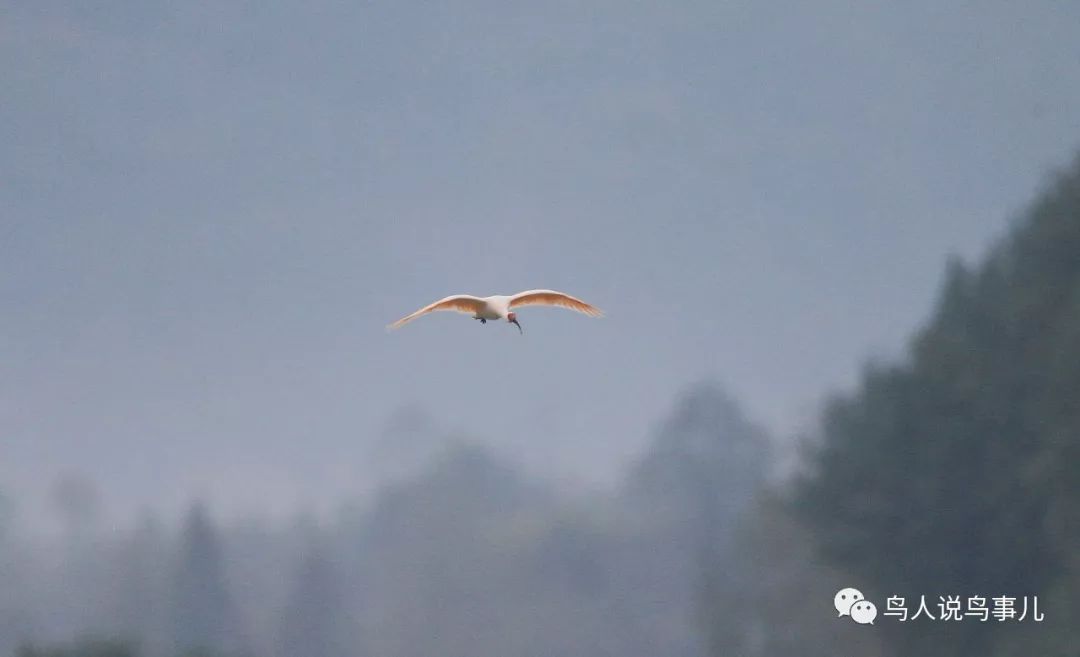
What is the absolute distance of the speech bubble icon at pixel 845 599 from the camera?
41.0 m

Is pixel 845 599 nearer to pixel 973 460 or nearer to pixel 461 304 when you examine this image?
pixel 973 460

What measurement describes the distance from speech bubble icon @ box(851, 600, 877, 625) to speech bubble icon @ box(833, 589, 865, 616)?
0.36ft

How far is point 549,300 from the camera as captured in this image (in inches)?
922

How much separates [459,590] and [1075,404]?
1467 centimetres

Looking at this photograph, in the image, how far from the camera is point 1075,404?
41.8 m

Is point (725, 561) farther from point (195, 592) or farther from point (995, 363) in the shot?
point (195, 592)

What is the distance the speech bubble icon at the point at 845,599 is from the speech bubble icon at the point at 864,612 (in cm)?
11

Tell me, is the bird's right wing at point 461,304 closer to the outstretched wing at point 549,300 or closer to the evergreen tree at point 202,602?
the outstretched wing at point 549,300

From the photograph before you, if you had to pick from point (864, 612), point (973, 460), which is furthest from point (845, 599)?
point (973, 460)

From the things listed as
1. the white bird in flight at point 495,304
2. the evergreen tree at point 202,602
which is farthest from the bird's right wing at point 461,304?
the evergreen tree at point 202,602

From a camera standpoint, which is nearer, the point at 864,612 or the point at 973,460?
the point at 864,612

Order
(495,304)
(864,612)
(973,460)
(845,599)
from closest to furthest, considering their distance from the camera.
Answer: (495,304) < (845,599) < (864,612) < (973,460)

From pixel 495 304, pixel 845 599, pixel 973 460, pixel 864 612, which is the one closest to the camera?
pixel 495 304

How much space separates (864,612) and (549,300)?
67.0 feet
